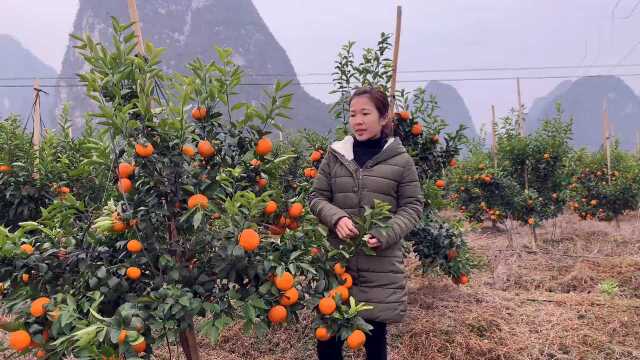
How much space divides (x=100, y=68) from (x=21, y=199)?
9.88ft

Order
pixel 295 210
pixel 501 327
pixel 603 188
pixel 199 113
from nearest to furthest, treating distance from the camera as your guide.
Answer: pixel 199 113, pixel 295 210, pixel 501 327, pixel 603 188

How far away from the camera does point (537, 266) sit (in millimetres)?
6102

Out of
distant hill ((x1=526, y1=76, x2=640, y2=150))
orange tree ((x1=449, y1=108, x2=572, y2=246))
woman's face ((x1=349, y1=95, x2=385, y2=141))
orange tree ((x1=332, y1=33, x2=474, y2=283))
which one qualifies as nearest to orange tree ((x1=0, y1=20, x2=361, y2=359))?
woman's face ((x1=349, y1=95, x2=385, y2=141))

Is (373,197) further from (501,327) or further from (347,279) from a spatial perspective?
(501,327)

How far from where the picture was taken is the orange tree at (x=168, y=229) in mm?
1438

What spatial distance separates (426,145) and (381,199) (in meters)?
1.65

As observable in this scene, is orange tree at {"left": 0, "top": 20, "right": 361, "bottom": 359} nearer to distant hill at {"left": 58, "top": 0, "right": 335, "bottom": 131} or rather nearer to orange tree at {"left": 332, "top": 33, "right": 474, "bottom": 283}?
Answer: orange tree at {"left": 332, "top": 33, "right": 474, "bottom": 283}

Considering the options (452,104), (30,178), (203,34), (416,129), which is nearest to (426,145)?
(416,129)

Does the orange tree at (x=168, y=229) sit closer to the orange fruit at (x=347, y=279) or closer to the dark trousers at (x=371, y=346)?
the orange fruit at (x=347, y=279)

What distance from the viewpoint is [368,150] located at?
2.04 m

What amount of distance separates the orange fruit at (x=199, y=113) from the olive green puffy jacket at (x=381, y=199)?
674 millimetres

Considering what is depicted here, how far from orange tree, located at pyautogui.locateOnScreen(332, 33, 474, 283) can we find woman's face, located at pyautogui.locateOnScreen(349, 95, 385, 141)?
1.33 meters

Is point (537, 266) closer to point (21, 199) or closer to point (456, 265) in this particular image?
point (456, 265)

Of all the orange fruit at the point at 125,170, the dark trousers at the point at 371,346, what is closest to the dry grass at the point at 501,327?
the dark trousers at the point at 371,346
